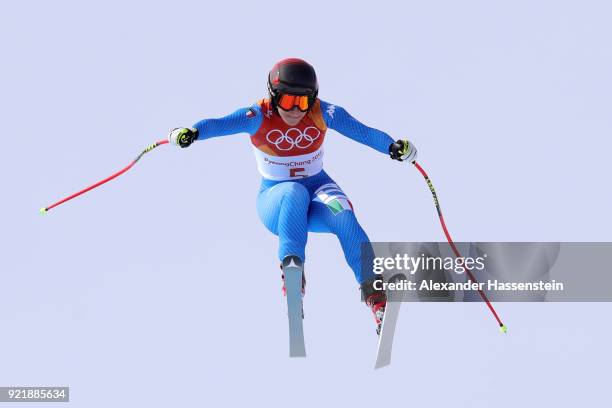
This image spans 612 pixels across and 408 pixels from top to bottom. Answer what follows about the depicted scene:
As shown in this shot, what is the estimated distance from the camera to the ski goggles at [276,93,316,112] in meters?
7.14

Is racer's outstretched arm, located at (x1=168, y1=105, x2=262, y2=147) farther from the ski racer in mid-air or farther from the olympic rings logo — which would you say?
the olympic rings logo

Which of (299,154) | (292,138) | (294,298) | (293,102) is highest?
(293,102)

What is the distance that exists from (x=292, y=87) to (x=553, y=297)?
305 cm

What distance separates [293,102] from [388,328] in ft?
6.84

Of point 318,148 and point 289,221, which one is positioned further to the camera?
point 318,148

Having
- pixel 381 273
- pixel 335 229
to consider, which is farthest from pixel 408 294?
pixel 335 229

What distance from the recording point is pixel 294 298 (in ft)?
22.2

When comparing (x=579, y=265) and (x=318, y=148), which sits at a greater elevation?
(x=318, y=148)

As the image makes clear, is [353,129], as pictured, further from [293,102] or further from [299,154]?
[293,102]

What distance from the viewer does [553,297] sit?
24.9ft

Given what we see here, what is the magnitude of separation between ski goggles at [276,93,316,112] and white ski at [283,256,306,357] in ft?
4.40

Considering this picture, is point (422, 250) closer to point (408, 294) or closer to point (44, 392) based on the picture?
point (408, 294)

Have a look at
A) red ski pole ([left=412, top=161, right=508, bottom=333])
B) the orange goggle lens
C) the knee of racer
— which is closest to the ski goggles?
the orange goggle lens

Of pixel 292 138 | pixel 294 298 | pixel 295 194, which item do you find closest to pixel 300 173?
pixel 292 138
